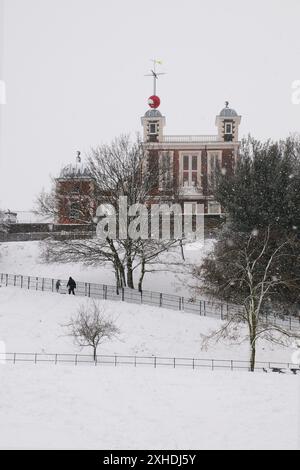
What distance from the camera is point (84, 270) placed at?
117 feet

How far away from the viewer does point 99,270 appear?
35.6 metres

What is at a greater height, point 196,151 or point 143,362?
point 196,151

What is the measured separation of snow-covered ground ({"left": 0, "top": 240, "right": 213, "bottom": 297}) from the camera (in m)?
33.1

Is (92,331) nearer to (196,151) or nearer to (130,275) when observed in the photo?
(130,275)

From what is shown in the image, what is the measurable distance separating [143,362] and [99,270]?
13.5 metres

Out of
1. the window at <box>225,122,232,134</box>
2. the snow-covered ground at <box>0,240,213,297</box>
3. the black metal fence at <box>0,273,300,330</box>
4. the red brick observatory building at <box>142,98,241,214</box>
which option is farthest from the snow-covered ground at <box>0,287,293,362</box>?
the window at <box>225,122,232,134</box>

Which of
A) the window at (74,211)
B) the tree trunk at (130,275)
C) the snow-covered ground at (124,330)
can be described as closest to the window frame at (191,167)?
the window at (74,211)

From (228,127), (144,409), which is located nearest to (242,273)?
(144,409)

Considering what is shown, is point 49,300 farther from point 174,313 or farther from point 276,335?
point 276,335

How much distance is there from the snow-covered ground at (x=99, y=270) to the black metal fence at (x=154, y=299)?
156 centimetres

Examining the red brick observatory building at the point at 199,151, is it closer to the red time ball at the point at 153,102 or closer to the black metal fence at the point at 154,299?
the red time ball at the point at 153,102

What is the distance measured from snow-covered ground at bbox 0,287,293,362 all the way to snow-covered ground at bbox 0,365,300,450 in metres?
4.89

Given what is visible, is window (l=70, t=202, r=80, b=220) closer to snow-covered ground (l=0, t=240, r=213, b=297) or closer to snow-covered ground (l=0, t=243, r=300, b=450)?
snow-covered ground (l=0, t=240, r=213, b=297)
